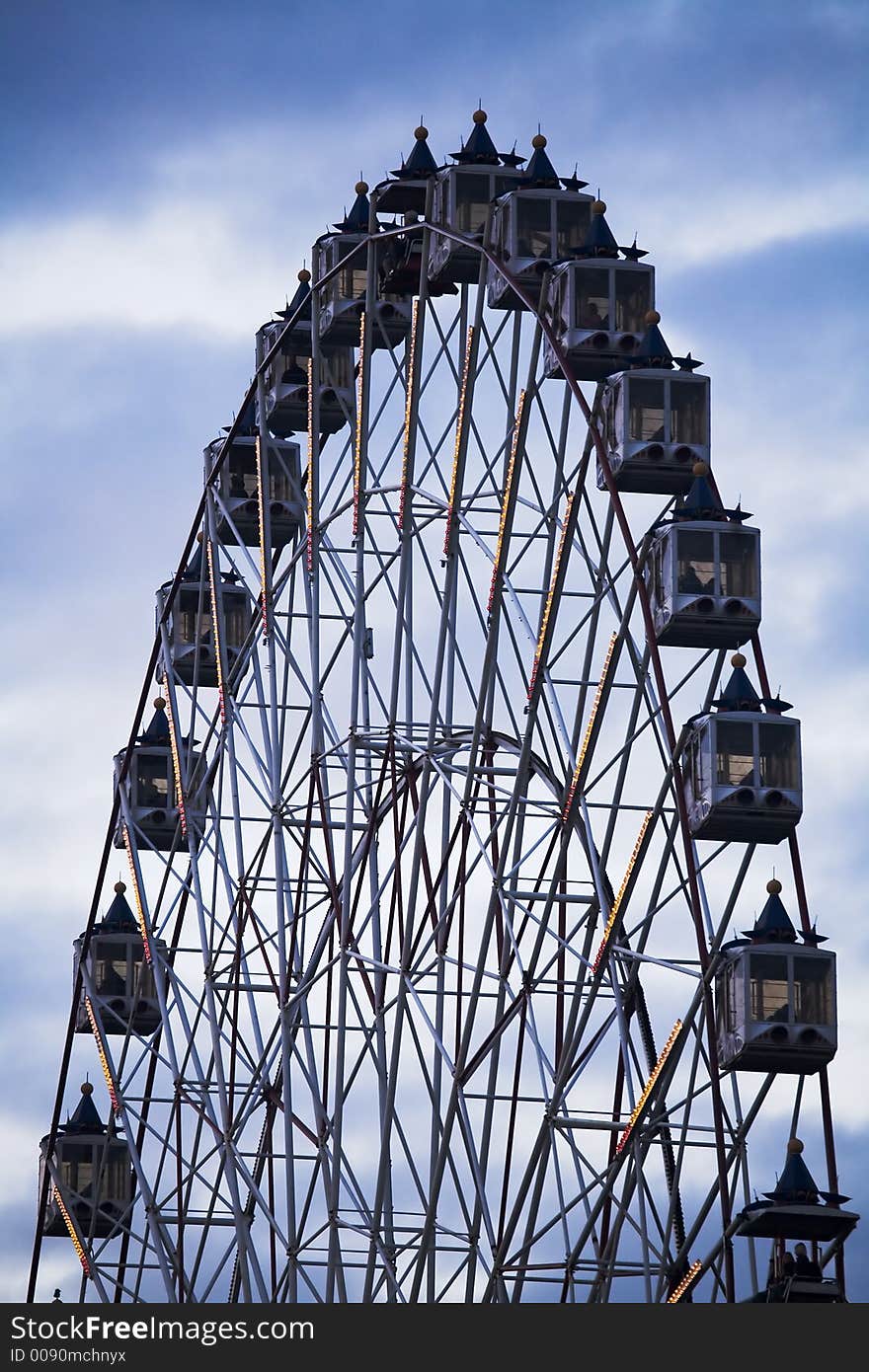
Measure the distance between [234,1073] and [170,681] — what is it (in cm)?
578

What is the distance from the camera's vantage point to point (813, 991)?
124ft

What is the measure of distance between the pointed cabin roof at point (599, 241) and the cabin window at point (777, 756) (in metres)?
7.00

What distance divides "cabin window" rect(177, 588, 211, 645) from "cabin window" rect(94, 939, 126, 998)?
17.2 ft

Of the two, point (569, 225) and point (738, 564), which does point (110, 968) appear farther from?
point (738, 564)

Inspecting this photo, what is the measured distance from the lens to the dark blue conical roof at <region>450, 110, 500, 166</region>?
46.2 m

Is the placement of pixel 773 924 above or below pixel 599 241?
below

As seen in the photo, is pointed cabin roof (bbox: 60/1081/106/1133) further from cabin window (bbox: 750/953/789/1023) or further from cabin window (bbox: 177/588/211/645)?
cabin window (bbox: 750/953/789/1023)

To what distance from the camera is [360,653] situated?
46.4m

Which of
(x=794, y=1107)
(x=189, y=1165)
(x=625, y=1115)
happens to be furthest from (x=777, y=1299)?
(x=189, y=1165)

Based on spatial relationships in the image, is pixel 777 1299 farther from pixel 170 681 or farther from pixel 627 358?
pixel 170 681

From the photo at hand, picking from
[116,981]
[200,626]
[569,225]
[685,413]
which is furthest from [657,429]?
[116,981]

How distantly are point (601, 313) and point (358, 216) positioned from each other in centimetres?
891

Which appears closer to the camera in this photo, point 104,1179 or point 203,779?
point 203,779

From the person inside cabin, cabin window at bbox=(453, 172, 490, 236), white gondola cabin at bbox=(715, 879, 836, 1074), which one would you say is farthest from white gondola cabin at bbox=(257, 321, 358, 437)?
the person inside cabin
